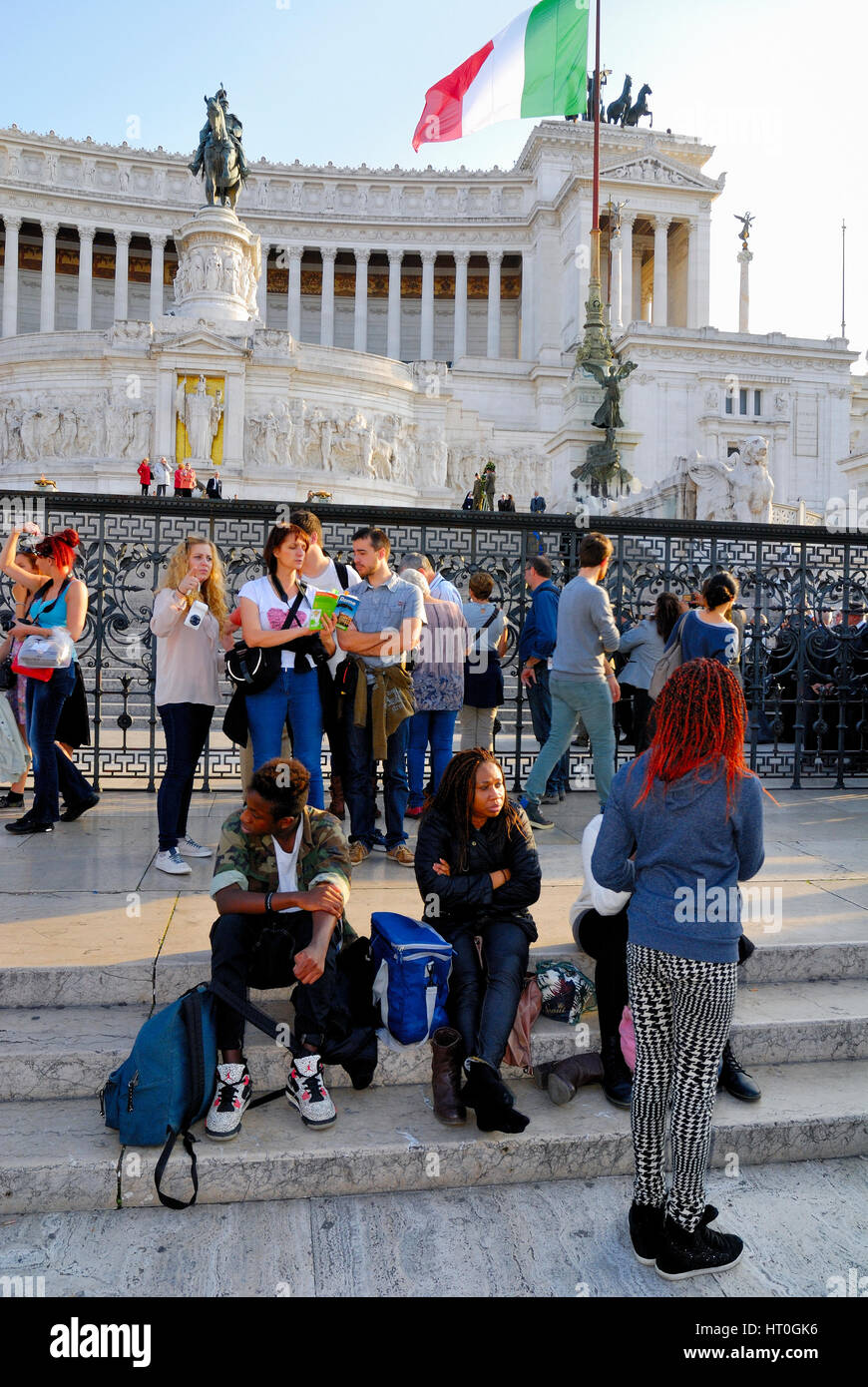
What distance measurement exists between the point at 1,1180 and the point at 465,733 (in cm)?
520

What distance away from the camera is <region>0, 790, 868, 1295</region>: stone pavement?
3246 millimetres

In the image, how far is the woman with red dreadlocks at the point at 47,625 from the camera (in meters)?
6.82

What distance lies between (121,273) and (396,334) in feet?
51.1

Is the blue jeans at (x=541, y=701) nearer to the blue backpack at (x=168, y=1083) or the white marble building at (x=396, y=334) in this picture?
the blue backpack at (x=168, y=1083)

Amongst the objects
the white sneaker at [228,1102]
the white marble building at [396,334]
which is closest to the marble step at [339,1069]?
the white sneaker at [228,1102]

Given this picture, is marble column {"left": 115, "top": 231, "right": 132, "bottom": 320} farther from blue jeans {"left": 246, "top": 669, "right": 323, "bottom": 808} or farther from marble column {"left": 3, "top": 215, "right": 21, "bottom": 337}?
blue jeans {"left": 246, "top": 669, "right": 323, "bottom": 808}

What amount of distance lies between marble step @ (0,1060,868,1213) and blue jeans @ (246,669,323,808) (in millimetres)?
2167

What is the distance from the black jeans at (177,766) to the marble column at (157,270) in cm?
5661

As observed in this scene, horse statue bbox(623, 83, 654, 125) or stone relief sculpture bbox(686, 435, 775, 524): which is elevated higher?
horse statue bbox(623, 83, 654, 125)

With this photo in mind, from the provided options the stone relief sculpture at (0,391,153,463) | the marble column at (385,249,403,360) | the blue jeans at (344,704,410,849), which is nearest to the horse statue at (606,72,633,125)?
the marble column at (385,249,403,360)

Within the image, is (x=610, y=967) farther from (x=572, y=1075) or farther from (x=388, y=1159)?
(x=388, y=1159)

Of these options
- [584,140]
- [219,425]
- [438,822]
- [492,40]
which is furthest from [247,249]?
[438,822]

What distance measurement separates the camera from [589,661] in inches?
271
